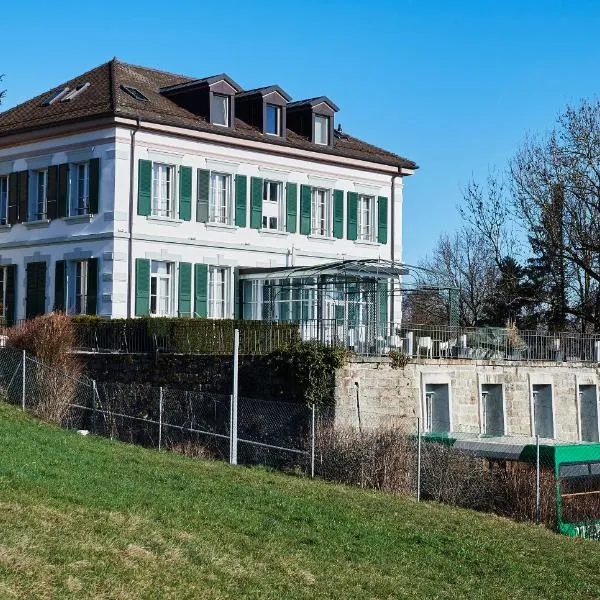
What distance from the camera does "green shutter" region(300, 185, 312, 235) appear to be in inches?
1569

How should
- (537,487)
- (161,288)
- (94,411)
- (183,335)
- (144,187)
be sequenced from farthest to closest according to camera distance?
(161,288) → (144,187) → (183,335) → (94,411) → (537,487)

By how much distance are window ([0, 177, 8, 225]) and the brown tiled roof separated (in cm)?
162

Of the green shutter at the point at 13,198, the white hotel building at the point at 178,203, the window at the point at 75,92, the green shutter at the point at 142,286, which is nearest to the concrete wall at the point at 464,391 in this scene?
the white hotel building at the point at 178,203

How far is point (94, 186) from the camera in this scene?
35562 mm

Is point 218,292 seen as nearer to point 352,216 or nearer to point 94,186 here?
point 94,186

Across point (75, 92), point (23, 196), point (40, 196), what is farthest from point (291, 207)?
point (23, 196)

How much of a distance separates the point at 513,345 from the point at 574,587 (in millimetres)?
17161

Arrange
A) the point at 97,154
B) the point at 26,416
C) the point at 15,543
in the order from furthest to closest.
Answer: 1. the point at 97,154
2. the point at 26,416
3. the point at 15,543

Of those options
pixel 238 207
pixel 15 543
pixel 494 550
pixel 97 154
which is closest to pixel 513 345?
pixel 238 207

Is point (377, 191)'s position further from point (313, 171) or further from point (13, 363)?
point (13, 363)

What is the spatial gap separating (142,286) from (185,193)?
3.22 m

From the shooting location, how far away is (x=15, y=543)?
12891 mm

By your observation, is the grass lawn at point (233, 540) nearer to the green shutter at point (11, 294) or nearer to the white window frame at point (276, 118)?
the green shutter at point (11, 294)

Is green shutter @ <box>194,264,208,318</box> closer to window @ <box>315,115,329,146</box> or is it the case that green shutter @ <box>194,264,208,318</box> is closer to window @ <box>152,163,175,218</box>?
window @ <box>152,163,175,218</box>
